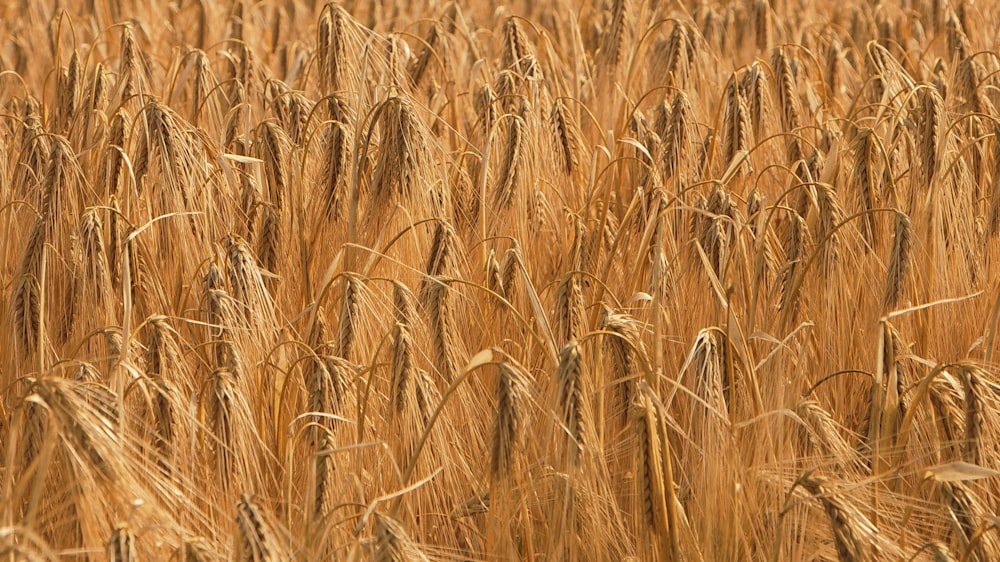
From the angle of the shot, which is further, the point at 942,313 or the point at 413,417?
the point at 942,313

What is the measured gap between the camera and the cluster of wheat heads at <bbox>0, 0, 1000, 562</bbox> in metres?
1.50

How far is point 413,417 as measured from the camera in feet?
5.65

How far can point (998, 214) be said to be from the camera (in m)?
2.14

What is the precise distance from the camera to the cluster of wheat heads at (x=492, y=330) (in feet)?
4.92

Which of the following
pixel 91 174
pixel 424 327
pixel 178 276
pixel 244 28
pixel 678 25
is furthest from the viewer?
pixel 244 28

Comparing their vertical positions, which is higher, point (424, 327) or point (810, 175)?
point (810, 175)

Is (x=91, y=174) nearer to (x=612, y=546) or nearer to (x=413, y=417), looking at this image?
(x=413, y=417)

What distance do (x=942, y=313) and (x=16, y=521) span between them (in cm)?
177

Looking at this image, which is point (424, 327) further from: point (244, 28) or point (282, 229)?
point (244, 28)

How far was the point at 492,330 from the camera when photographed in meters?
2.12

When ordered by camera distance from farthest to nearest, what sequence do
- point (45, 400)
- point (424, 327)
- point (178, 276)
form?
point (178, 276) → point (424, 327) → point (45, 400)

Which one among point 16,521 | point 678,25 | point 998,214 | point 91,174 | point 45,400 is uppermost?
point 678,25

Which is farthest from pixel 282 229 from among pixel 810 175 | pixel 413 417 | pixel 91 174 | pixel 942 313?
pixel 942 313

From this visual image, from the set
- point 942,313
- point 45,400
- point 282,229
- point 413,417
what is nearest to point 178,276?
point 282,229
